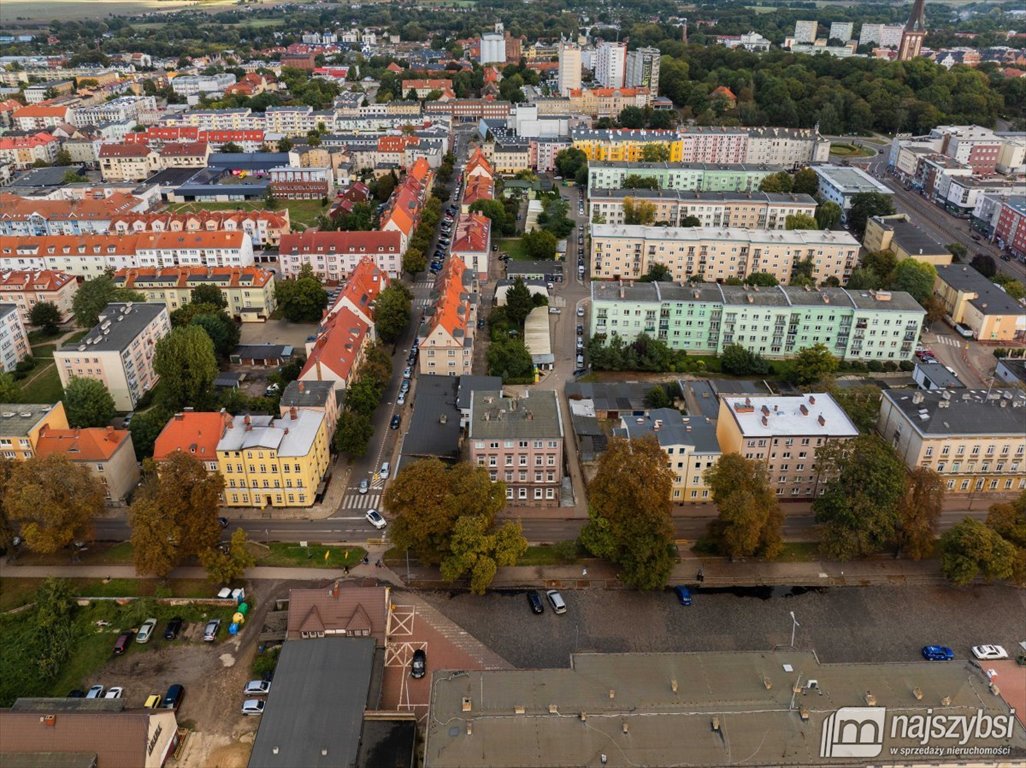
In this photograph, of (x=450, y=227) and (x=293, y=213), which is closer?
(x=450, y=227)

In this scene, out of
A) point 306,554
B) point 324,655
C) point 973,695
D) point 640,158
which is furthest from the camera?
point 640,158

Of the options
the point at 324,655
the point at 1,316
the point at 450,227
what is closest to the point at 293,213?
the point at 450,227

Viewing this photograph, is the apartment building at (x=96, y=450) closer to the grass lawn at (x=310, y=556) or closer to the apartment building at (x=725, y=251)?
the grass lawn at (x=310, y=556)

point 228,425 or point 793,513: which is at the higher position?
point 228,425

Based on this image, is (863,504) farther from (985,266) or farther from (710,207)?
(710,207)

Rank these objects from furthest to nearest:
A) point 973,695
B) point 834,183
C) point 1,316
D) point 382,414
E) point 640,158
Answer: point 640,158 → point 834,183 → point 1,316 → point 382,414 → point 973,695

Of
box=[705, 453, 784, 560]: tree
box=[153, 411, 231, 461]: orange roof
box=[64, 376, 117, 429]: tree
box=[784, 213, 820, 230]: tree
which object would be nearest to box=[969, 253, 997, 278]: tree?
box=[784, 213, 820, 230]: tree

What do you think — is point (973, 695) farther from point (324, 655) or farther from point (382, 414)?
point (382, 414)
